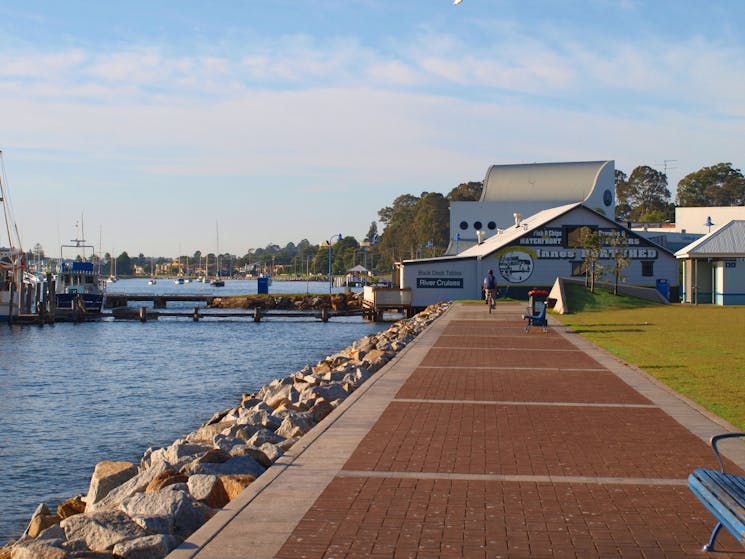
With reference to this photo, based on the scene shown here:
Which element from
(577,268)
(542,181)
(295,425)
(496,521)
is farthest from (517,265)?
(496,521)

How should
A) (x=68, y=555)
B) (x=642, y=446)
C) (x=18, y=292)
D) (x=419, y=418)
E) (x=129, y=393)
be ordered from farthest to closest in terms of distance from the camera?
(x=18, y=292) < (x=129, y=393) < (x=419, y=418) < (x=642, y=446) < (x=68, y=555)

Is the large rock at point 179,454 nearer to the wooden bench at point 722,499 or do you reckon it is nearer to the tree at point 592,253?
the wooden bench at point 722,499

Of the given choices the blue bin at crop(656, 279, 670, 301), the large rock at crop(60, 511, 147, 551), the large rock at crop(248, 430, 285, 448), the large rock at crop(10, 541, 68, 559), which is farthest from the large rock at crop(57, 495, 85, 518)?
the blue bin at crop(656, 279, 670, 301)

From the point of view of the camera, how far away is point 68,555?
6.73 meters

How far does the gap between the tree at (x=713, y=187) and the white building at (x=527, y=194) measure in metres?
49.0

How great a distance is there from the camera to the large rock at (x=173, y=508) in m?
7.51

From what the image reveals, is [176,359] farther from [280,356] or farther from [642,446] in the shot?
[642,446]

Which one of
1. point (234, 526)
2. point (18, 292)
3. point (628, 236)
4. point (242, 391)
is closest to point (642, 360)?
point (242, 391)

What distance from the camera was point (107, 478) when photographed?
1069cm

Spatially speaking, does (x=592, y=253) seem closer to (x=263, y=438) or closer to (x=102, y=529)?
(x=263, y=438)

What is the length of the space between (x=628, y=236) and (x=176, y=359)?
3260cm

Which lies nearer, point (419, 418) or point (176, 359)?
point (419, 418)

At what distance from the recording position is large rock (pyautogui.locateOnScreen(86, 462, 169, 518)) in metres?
9.59

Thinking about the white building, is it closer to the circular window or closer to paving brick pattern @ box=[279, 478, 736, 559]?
the circular window
